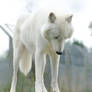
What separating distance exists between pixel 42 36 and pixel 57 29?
0.15 metres

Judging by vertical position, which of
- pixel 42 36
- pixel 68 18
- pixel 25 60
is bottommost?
pixel 25 60

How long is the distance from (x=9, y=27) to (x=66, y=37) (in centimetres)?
217

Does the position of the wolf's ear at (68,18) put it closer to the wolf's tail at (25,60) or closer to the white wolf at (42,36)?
the white wolf at (42,36)

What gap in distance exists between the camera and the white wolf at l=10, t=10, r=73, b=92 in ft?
7.34

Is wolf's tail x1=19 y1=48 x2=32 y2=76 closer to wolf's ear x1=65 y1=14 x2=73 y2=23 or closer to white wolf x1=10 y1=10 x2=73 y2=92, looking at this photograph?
white wolf x1=10 y1=10 x2=73 y2=92

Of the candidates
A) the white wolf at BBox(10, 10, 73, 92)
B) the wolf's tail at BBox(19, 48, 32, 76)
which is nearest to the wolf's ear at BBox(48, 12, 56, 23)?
the white wolf at BBox(10, 10, 73, 92)

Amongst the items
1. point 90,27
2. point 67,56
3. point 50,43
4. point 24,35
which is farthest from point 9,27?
point 90,27

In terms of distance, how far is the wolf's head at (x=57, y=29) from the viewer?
2.22 metres

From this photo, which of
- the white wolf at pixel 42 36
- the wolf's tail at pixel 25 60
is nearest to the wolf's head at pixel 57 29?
the white wolf at pixel 42 36

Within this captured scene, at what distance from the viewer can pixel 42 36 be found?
231 centimetres

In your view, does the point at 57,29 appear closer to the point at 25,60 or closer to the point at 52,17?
the point at 52,17

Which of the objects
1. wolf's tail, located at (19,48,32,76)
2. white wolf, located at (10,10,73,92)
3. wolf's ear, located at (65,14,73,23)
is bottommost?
wolf's tail, located at (19,48,32,76)

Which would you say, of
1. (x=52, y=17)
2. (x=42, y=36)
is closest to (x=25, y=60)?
(x=42, y=36)

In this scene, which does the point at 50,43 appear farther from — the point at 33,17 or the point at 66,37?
the point at 33,17
